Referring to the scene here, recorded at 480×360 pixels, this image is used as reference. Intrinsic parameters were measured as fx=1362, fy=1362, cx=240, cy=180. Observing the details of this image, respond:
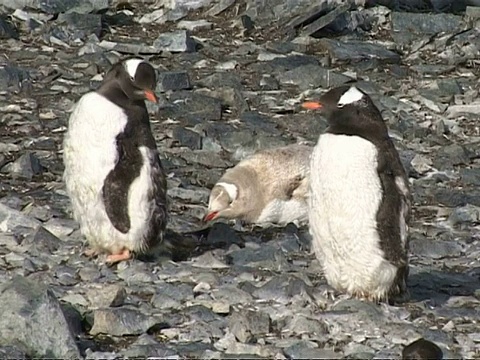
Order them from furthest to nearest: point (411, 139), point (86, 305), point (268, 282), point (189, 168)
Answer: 1. point (411, 139)
2. point (189, 168)
3. point (268, 282)
4. point (86, 305)

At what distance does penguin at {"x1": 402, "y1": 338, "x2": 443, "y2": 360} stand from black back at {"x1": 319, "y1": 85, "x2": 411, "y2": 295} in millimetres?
924

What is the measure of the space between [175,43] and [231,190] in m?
3.15

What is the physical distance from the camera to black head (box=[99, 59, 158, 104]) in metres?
6.34

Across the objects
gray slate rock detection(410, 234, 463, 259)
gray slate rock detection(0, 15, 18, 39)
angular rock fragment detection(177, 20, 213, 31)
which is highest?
gray slate rock detection(0, 15, 18, 39)

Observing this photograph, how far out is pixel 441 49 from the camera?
1108cm

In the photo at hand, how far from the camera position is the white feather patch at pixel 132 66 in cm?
636

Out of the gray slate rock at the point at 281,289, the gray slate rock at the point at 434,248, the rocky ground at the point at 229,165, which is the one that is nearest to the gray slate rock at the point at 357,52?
the rocky ground at the point at 229,165

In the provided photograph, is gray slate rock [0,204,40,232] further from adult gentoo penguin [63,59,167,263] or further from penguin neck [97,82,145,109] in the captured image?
penguin neck [97,82,145,109]

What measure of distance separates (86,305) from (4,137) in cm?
326

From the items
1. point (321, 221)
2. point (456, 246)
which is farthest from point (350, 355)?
point (456, 246)

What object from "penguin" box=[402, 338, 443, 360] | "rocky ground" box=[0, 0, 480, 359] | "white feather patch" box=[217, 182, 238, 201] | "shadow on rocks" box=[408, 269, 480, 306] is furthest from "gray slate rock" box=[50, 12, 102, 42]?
"penguin" box=[402, 338, 443, 360]

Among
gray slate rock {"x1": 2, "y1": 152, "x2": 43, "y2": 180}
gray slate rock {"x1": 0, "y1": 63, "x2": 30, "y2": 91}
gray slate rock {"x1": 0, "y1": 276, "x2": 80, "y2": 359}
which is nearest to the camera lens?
gray slate rock {"x1": 0, "y1": 276, "x2": 80, "y2": 359}

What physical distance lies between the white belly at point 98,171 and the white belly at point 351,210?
3.06ft

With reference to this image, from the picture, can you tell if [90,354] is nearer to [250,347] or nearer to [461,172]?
[250,347]
